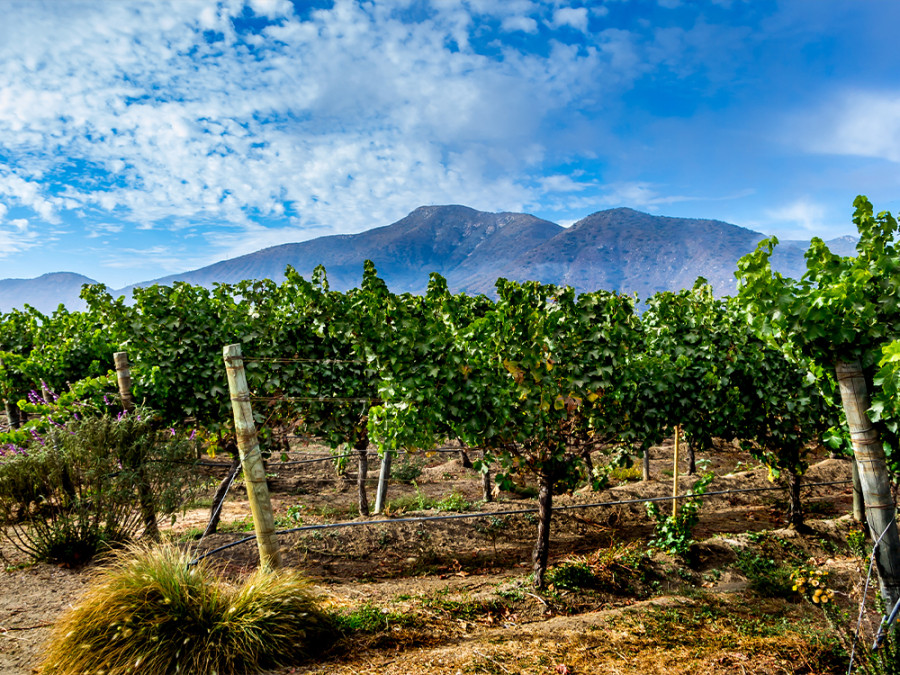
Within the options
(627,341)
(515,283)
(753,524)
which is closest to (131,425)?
(515,283)

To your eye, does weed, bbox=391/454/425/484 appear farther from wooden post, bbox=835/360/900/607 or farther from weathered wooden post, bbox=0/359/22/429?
wooden post, bbox=835/360/900/607

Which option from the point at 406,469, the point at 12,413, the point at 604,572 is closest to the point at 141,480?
the point at 604,572

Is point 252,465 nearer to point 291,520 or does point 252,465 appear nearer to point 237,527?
point 291,520

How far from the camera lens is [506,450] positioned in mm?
5562

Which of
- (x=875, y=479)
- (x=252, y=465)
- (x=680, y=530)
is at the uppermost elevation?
(x=252, y=465)

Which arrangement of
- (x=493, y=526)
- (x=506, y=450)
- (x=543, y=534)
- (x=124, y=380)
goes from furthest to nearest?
(x=493, y=526) → (x=124, y=380) → (x=543, y=534) → (x=506, y=450)

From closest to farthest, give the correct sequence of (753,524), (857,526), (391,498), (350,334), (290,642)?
(290,642) → (350,334) → (857,526) → (753,524) → (391,498)

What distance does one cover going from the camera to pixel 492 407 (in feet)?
17.4

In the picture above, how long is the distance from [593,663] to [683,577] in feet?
10.0

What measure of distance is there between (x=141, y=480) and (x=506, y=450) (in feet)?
14.2

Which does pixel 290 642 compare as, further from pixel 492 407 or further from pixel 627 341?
pixel 627 341

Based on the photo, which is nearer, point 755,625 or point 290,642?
point 290,642

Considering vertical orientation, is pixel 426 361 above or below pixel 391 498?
above

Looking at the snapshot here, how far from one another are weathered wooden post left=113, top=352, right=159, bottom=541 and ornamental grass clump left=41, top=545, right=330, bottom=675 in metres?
2.30
